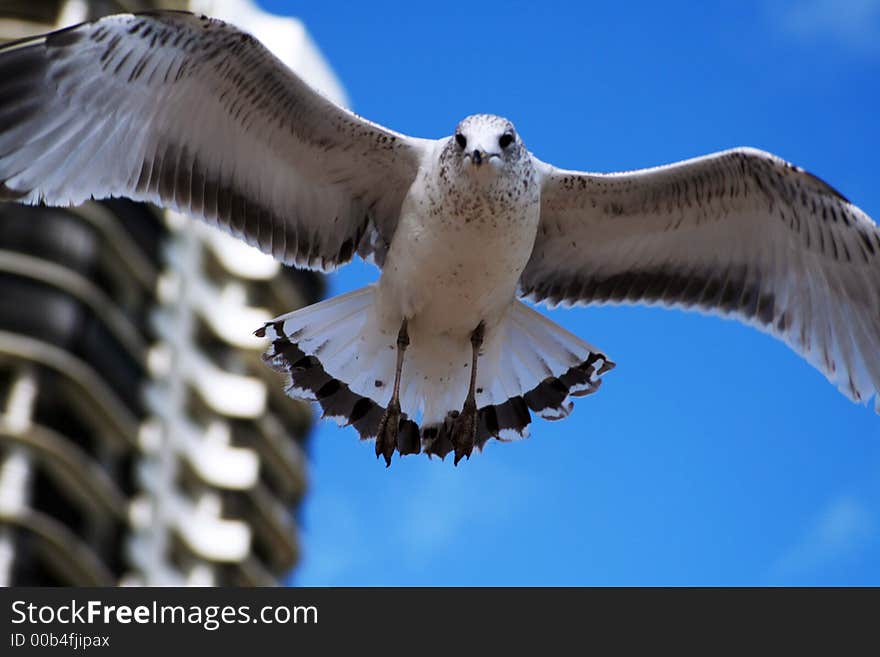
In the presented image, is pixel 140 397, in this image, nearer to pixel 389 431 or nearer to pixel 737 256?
pixel 737 256

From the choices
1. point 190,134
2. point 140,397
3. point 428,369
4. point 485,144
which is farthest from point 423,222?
point 140,397

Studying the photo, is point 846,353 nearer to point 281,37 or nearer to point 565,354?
point 565,354

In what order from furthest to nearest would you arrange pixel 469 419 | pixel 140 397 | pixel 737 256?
pixel 140 397, pixel 737 256, pixel 469 419

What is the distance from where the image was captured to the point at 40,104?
361 inches

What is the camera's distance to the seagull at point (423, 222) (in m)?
8.91

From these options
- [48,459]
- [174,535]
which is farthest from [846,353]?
[174,535]

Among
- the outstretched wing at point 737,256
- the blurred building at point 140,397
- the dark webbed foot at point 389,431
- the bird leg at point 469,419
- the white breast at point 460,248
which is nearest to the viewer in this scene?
the white breast at point 460,248

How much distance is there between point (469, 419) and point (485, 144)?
1.70 metres

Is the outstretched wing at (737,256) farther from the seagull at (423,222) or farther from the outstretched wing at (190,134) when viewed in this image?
Result: the outstretched wing at (190,134)

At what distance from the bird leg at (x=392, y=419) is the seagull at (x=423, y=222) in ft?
0.04

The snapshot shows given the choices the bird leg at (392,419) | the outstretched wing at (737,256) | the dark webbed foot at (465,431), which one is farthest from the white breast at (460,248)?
the outstretched wing at (737,256)

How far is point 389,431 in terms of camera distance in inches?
361
